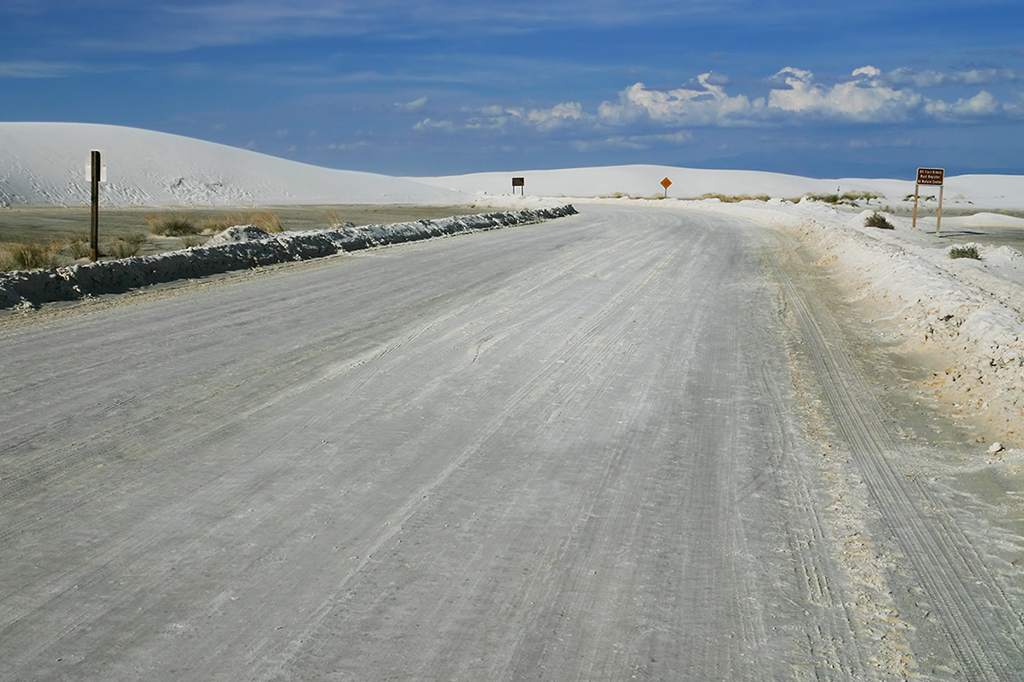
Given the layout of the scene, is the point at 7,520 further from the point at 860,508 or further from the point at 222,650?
the point at 860,508

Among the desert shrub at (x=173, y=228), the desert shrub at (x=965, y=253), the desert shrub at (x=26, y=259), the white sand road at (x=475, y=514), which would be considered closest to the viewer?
the white sand road at (x=475, y=514)

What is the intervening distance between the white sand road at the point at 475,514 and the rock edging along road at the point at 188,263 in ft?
7.28

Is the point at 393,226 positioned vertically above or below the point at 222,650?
above

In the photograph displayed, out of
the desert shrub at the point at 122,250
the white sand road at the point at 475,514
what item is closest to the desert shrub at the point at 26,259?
the desert shrub at the point at 122,250

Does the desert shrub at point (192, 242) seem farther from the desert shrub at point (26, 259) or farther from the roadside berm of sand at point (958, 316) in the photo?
the roadside berm of sand at point (958, 316)

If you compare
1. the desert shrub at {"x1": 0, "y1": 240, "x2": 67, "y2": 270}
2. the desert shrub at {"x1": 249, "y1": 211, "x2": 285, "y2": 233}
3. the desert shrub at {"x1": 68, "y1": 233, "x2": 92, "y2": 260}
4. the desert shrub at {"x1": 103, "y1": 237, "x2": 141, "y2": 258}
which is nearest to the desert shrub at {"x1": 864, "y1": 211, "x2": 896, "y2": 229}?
the desert shrub at {"x1": 249, "y1": 211, "x2": 285, "y2": 233}

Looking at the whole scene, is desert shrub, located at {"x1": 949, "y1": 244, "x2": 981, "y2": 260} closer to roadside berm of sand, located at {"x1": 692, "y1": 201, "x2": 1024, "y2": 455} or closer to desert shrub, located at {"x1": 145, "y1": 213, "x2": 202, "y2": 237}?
roadside berm of sand, located at {"x1": 692, "y1": 201, "x2": 1024, "y2": 455}

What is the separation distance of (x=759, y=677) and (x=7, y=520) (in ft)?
12.3

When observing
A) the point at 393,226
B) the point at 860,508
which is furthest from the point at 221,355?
the point at 393,226

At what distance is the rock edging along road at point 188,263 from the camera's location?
12.1 meters

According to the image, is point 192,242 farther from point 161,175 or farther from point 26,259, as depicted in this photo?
point 161,175

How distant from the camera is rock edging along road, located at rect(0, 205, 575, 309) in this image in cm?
1210

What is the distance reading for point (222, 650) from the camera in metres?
3.64

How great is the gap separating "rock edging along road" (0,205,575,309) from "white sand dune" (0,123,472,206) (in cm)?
4701
